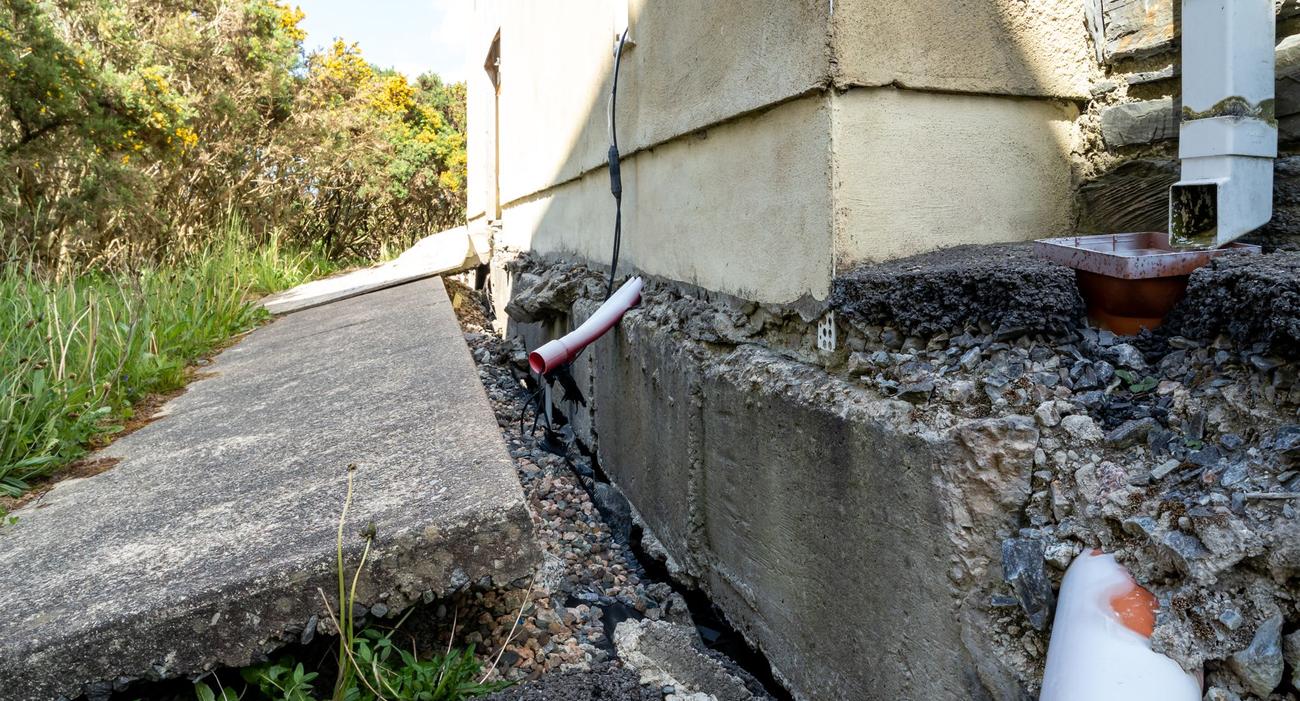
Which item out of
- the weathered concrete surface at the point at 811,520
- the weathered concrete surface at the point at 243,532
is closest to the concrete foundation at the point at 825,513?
the weathered concrete surface at the point at 811,520

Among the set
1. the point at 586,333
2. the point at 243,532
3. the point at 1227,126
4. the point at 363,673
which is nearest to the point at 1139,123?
the point at 1227,126

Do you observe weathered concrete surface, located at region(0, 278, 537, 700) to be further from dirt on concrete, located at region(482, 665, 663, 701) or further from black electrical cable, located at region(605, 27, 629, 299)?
black electrical cable, located at region(605, 27, 629, 299)

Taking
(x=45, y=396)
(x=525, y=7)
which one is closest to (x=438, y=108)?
(x=525, y=7)

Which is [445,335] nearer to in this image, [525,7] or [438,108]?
[525,7]

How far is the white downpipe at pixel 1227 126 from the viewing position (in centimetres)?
162

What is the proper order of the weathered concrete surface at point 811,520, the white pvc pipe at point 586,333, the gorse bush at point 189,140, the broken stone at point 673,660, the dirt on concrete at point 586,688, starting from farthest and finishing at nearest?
the gorse bush at point 189,140, the white pvc pipe at point 586,333, the broken stone at point 673,660, the dirt on concrete at point 586,688, the weathered concrete surface at point 811,520

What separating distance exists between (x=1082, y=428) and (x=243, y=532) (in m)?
1.57

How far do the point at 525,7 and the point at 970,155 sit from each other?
15.3 feet

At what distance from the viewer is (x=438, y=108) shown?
16.3 meters

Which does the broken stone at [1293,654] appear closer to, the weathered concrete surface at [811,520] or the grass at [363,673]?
the weathered concrete surface at [811,520]

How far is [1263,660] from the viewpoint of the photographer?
3.40 ft

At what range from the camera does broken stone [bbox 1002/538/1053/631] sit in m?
1.34

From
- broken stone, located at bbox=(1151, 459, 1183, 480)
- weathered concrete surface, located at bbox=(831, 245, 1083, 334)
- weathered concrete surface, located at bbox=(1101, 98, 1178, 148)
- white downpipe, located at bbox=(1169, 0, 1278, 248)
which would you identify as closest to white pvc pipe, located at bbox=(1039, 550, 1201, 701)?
broken stone, located at bbox=(1151, 459, 1183, 480)

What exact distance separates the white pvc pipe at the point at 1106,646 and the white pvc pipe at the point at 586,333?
2.00 m
